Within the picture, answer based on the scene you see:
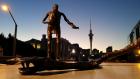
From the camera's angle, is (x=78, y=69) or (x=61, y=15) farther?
(x=61, y=15)

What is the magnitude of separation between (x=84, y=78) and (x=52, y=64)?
2.85m

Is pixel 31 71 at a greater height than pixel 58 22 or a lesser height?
lesser

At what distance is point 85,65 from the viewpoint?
13070 millimetres

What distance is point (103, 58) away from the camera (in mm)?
14758

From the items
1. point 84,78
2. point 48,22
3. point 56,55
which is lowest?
point 84,78

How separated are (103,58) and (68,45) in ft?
357

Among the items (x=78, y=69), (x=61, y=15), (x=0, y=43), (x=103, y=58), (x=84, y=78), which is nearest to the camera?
(x=84, y=78)

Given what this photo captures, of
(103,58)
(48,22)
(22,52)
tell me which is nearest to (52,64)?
(48,22)

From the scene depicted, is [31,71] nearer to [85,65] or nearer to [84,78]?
[84,78]

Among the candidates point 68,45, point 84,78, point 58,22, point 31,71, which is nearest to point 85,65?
point 58,22

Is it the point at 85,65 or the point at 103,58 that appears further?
the point at 103,58

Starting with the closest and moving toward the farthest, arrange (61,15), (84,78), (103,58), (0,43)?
(84,78)
(61,15)
(103,58)
(0,43)

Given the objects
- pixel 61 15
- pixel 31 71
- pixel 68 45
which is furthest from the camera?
pixel 68 45

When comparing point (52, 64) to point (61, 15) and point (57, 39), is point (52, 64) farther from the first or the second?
point (61, 15)
